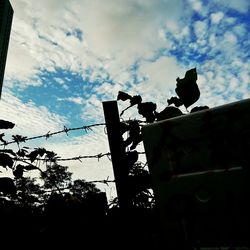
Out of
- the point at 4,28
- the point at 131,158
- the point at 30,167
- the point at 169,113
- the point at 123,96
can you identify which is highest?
the point at 4,28

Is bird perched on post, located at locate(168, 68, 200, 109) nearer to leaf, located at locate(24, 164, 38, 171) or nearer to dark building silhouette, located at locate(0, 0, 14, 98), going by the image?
leaf, located at locate(24, 164, 38, 171)

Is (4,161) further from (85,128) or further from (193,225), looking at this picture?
(193,225)

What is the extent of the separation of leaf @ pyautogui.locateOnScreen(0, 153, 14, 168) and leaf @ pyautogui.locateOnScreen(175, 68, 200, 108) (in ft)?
4.40

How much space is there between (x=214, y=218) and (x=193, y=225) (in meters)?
0.10

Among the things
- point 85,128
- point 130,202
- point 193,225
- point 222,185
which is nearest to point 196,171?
point 222,185

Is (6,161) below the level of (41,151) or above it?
below

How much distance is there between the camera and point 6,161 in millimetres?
2086

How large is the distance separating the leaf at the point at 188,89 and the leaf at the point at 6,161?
1341 millimetres

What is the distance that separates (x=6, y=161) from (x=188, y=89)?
→ 144cm

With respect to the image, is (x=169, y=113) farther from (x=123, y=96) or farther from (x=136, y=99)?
(x=123, y=96)

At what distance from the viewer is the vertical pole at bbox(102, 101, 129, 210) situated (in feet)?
6.12

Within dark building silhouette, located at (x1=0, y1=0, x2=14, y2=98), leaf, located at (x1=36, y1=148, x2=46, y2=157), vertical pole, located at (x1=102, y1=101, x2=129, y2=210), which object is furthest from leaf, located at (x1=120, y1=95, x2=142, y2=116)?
dark building silhouette, located at (x1=0, y1=0, x2=14, y2=98)

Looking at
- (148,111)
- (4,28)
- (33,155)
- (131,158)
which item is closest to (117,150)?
(131,158)

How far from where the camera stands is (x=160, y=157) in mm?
1258
